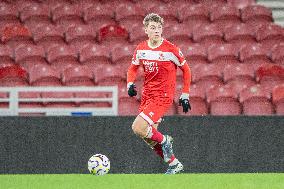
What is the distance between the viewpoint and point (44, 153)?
874 cm

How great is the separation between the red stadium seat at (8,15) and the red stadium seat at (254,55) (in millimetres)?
3998

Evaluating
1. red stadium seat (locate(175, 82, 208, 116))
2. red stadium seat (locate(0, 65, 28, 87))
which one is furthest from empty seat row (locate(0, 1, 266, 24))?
red stadium seat (locate(175, 82, 208, 116))

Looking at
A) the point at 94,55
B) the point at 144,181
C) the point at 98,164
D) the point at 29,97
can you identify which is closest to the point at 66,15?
the point at 94,55

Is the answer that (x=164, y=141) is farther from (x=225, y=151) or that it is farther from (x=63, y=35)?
(x=63, y=35)

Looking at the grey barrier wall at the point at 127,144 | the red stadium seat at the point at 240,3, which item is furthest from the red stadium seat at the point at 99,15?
the grey barrier wall at the point at 127,144

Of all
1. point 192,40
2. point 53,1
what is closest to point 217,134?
point 192,40

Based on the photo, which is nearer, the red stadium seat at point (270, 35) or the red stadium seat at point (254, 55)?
the red stadium seat at point (254, 55)

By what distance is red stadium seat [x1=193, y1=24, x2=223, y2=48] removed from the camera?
11.7 meters

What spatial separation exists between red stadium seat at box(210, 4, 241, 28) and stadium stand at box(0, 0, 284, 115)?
2 cm

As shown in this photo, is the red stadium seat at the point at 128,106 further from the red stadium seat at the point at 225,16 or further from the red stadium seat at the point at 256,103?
the red stadium seat at the point at 225,16

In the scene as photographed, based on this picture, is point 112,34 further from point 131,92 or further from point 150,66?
point 131,92

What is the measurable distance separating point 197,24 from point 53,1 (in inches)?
110

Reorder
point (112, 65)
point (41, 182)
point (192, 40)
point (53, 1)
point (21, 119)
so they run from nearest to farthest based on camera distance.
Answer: point (41, 182), point (21, 119), point (112, 65), point (192, 40), point (53, 1)

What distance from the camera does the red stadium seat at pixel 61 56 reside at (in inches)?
435
